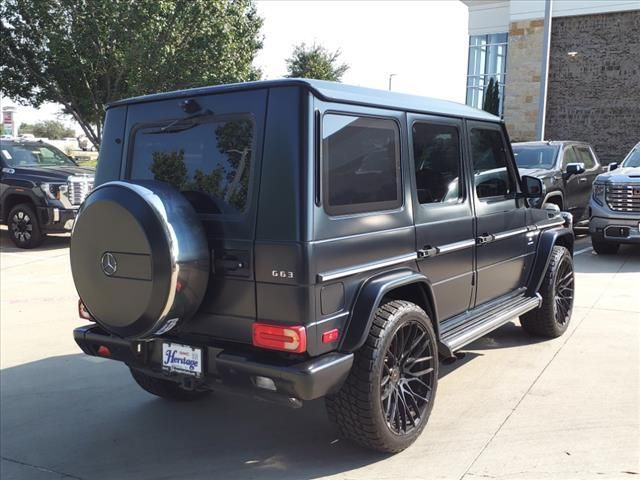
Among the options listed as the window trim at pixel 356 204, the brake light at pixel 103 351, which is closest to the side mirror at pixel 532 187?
the window trim at pixel 356 204

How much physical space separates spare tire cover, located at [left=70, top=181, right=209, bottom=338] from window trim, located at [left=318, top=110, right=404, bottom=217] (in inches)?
25.2

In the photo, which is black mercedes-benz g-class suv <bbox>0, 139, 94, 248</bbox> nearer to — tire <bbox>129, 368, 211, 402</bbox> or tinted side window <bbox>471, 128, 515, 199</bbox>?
tire <bbox>129, 368, 211, 402</bbox>

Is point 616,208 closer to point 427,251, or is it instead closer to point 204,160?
point 427,251

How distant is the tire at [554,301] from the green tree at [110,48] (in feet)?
44.9

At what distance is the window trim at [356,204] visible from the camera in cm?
296

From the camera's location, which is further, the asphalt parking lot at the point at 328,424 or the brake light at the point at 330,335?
the asphalt parking lot at the point at 328,424

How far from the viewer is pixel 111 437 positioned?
3797 millimetres

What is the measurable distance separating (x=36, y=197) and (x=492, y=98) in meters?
24.9

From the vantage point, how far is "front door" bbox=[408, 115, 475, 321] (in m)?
3.66

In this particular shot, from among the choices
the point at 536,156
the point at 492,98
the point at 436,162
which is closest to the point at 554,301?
the point at 436,162

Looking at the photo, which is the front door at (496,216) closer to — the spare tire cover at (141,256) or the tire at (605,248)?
the spare tire cover at (141,256)

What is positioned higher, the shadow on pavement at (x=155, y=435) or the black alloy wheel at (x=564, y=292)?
the black alloy wheel at (x=564, y=292)

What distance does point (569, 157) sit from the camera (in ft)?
36.2

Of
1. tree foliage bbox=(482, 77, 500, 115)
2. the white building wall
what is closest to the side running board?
the white building wall
